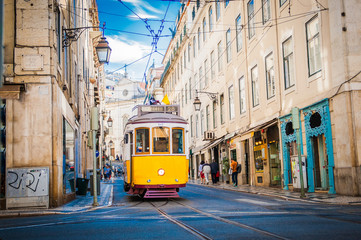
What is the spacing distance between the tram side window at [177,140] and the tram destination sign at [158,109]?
1626 mm

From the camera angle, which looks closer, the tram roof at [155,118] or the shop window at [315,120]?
the tram roof at [155,118]

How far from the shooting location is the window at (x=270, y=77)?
73.5ft

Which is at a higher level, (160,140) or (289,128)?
(289,128)

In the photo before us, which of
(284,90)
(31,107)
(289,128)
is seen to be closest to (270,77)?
(284,90)

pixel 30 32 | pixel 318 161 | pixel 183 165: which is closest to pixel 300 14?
pixel 318 161

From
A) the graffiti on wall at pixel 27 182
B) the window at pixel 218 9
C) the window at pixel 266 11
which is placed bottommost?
the graffiti on wall at pixel 27 182

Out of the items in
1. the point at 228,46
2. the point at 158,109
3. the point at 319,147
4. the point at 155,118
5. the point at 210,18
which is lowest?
the point at 319,147

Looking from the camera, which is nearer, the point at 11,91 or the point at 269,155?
the point at 11,91

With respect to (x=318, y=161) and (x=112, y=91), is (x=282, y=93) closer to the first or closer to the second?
(x=318, y=161)

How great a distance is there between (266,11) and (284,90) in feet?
→ 15.7

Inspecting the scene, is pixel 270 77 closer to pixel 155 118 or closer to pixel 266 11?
pixel 266 11

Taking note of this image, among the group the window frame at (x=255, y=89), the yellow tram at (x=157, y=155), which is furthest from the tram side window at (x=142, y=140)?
the window frame at (x=255, y=89)

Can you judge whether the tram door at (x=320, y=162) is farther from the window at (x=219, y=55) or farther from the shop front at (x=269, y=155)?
the window at (x=219, y=55)

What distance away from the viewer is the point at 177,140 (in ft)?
53.0
